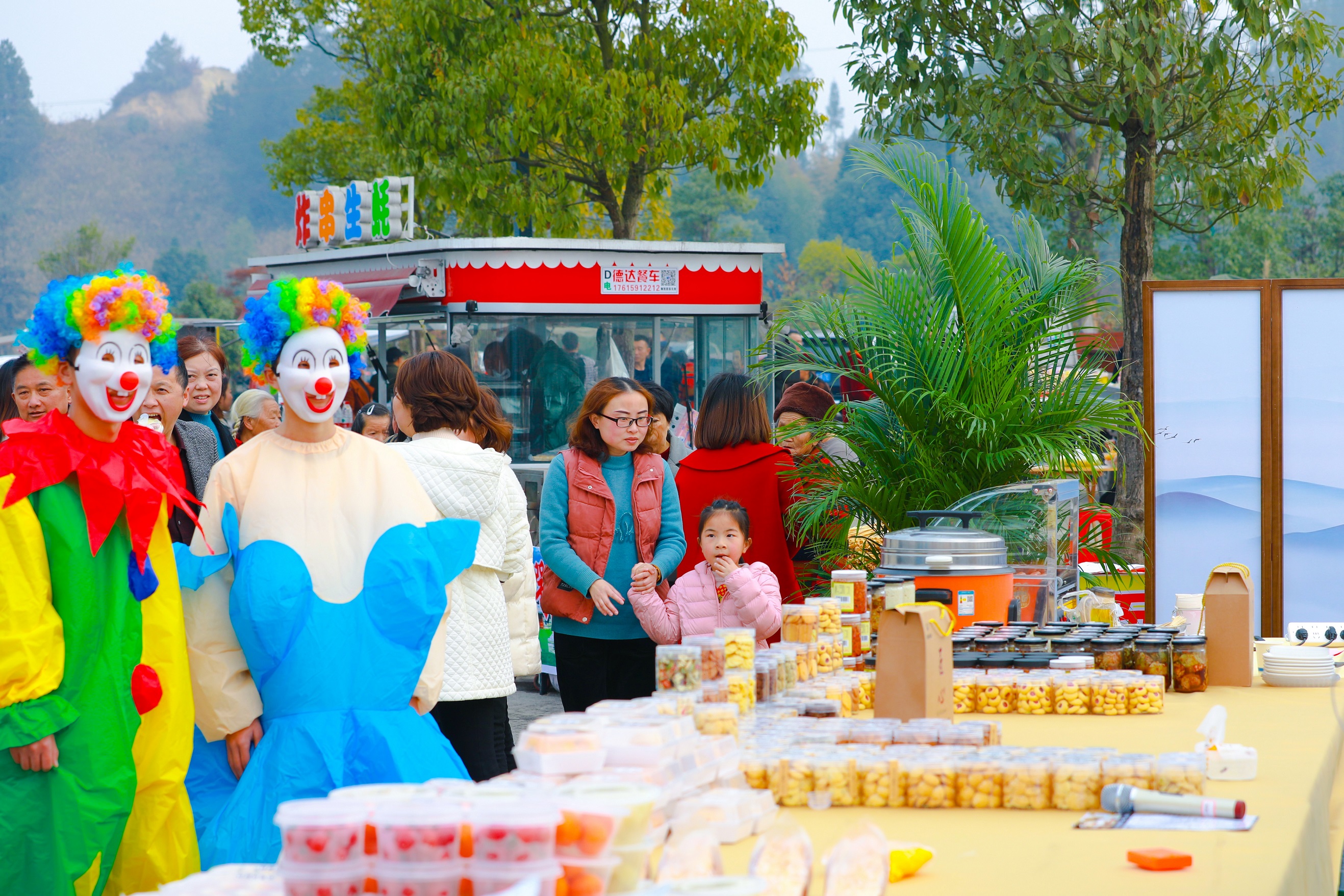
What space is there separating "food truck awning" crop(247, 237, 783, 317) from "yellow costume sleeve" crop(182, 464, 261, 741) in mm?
7791

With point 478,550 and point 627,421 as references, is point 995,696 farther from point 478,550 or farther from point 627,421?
point 627,421

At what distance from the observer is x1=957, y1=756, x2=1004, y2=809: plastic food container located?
2633mm

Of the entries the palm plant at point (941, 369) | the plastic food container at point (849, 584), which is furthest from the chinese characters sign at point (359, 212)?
the plastic food container at point (849, 584)

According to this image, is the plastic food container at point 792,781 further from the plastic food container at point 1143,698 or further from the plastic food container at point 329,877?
the plastic food container at point 1143,698

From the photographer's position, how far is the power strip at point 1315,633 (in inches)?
198

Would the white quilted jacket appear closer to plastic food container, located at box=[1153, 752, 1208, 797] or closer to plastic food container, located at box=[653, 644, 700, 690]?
plastic food container, located at box=[653, 644, 700, 690]

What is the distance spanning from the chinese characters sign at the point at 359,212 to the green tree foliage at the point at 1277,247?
23.7 meters

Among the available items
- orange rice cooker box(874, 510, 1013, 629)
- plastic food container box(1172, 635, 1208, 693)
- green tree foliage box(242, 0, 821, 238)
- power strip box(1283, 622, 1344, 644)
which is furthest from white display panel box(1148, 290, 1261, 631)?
green tree foliage box(242, 0, 821, 238)

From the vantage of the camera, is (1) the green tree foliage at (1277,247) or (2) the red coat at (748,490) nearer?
(2) the red coat at (748,490)

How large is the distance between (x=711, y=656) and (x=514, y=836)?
1351mm

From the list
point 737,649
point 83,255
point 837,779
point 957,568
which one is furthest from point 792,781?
point 83,255

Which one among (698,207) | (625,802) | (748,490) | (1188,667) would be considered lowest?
(1188,667)

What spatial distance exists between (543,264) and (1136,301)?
4.90 m

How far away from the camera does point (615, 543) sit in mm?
4691
